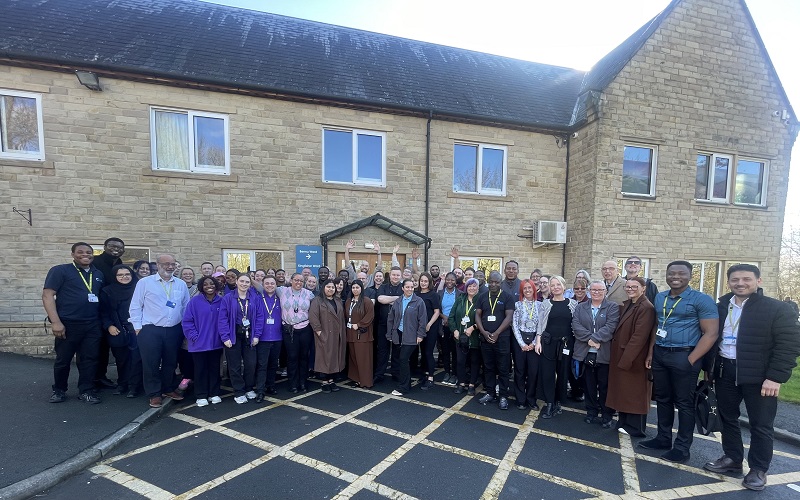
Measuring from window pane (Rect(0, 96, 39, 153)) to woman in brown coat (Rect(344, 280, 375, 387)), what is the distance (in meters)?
7.89

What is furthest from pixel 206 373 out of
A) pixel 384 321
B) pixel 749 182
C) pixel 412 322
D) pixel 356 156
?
pixel 749 182

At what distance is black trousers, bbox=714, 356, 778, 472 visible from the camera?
3.47 meters

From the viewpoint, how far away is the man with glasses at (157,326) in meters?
4.86

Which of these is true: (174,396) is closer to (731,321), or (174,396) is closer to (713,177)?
(731,321)

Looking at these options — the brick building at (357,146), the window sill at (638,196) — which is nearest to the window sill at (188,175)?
the brick building at (357,146)

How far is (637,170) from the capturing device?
1000 centimetres

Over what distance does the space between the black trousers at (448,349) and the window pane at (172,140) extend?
721 cm

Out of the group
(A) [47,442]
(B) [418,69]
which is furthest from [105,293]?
(B) [418,69]

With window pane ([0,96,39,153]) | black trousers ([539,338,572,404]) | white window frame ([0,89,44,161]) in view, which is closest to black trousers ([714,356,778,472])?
black trousers ([539,338,572,404])

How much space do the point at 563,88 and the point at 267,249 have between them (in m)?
11.3

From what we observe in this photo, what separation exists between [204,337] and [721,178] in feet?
46.4

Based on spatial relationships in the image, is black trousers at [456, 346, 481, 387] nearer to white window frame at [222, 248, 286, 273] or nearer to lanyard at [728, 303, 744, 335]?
lanyard at [728, 303, 744, 335]

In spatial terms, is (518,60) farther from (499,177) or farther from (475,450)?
(475,450)

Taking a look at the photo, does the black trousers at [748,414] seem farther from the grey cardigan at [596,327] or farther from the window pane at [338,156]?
the window pane at [338,156]
